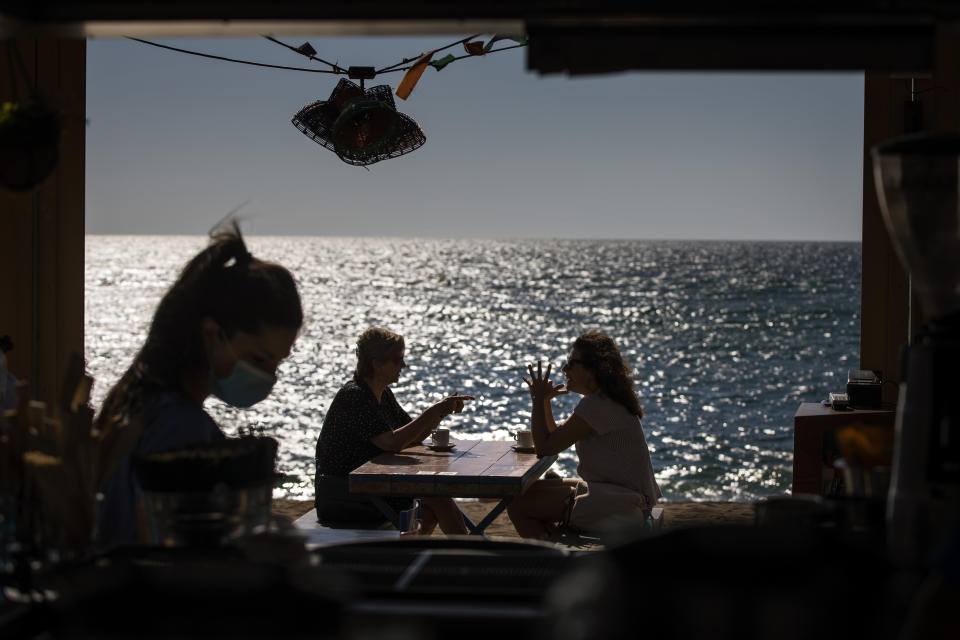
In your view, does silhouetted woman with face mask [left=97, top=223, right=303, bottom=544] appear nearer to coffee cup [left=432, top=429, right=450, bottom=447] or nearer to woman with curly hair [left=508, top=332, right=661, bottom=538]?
woman with curly hair [left=508, top=332, right=661, bottom=538]

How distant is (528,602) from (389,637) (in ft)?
0.87

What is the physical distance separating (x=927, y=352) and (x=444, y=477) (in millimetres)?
3282

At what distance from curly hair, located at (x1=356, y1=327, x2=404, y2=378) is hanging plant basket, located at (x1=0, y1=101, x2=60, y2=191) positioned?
312 cm

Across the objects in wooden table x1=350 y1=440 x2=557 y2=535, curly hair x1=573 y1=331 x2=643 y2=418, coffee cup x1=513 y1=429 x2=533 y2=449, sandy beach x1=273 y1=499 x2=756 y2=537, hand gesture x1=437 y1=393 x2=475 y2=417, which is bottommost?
sandy beach x1=273 y1=499 x2=756 y2=537

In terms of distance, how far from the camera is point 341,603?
1.10 m

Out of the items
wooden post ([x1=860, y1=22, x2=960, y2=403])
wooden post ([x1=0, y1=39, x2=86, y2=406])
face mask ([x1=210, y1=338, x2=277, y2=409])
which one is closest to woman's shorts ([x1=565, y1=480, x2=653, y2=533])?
wooden post ([x1=860, y1=22, x2=960, y2=403])

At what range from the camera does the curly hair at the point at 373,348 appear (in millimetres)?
5160

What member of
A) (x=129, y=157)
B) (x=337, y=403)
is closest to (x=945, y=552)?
(x=337, y=403)

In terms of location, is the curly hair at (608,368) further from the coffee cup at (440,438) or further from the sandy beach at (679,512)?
the sandy beach at (679,512)

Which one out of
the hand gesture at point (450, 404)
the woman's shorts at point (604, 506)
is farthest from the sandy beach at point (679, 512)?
the woman's shorts at point (604, 506)

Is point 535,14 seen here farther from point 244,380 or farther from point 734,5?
point 244,380

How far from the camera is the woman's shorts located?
488 cm

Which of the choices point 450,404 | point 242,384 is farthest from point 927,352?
point 450,404

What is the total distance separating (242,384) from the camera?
7.13 ft
